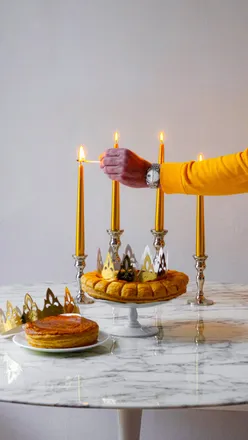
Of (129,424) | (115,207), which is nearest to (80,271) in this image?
(115,207)

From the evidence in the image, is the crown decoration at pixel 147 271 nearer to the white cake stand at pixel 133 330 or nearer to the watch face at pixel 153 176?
the white cake stand at pixel 133 330

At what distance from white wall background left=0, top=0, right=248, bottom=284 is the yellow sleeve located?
1.08 m

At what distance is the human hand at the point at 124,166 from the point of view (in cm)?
197

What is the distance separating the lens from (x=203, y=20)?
9.71ft

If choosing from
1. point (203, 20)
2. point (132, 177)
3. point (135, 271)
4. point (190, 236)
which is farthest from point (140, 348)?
point (203, 20)

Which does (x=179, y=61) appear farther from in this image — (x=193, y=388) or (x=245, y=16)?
(x=193, y=388)

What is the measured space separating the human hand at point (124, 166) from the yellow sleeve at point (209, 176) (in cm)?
7

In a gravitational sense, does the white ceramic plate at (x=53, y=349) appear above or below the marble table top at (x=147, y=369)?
above

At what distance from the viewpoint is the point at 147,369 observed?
136cm

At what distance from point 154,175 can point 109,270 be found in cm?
45

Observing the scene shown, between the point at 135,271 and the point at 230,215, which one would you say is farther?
the point at 230,215

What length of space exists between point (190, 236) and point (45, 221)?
65 centimetres

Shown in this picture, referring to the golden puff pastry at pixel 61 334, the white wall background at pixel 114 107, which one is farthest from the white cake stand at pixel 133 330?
the white wall background at pixel 114 107

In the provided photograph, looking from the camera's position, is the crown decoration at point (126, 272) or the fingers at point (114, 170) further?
the fingers at point (114, 170)
